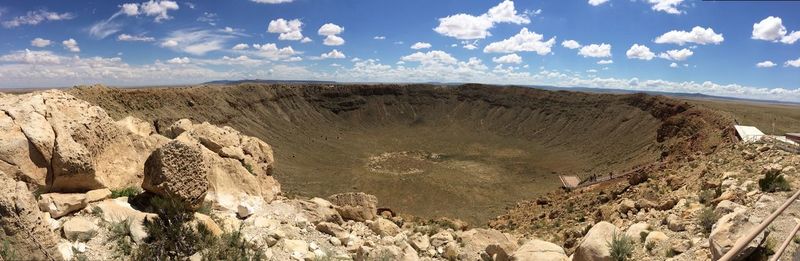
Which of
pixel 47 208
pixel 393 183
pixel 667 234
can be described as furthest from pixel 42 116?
pixel 393 183

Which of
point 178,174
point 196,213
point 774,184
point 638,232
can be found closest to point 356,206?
point 196,213

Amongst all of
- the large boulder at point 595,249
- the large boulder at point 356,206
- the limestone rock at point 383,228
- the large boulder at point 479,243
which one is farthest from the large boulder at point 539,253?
the large boulder at point 356,206

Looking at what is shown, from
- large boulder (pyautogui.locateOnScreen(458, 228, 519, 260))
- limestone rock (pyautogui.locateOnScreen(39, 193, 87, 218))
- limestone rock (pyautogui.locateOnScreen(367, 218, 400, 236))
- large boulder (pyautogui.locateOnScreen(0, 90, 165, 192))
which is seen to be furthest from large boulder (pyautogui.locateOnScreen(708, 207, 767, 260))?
large boulder (pyautogui.locateOnScreen(0, 90, 165, 192))

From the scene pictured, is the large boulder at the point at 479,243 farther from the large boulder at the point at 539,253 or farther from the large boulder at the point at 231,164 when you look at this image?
the large boulder at the point at 231,164

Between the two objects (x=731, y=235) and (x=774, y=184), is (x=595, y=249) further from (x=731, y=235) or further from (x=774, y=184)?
(x=774, y=184)

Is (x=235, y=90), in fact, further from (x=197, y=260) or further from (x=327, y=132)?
(x=197, y=260)

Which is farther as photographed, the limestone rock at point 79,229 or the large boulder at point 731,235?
the limestone rock at point 79,229
